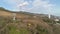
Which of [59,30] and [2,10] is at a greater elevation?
[2,10]

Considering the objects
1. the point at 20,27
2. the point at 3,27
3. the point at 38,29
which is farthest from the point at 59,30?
the point at 3,27

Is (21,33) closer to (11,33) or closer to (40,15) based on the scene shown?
(11,33)

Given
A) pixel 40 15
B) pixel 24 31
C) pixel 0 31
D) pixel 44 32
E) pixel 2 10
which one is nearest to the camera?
pixel 0 31

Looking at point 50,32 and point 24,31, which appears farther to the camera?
point 50,32

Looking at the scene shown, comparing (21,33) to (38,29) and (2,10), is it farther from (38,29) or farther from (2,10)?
(2,10)

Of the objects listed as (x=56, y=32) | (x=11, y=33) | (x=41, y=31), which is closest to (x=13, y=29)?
(x=11, y=33)

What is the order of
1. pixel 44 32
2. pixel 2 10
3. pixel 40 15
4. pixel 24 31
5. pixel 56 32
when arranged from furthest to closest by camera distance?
pixel 40 15, pixel 2 10, pixel 56 32, pixel 44 32, pixel 24 31

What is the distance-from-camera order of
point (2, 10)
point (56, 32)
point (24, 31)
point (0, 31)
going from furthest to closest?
point (2, 10)
point (56, 32)
point (24, 31)
point (0, 31)

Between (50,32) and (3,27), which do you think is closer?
(3,27)

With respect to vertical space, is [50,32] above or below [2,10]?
below
